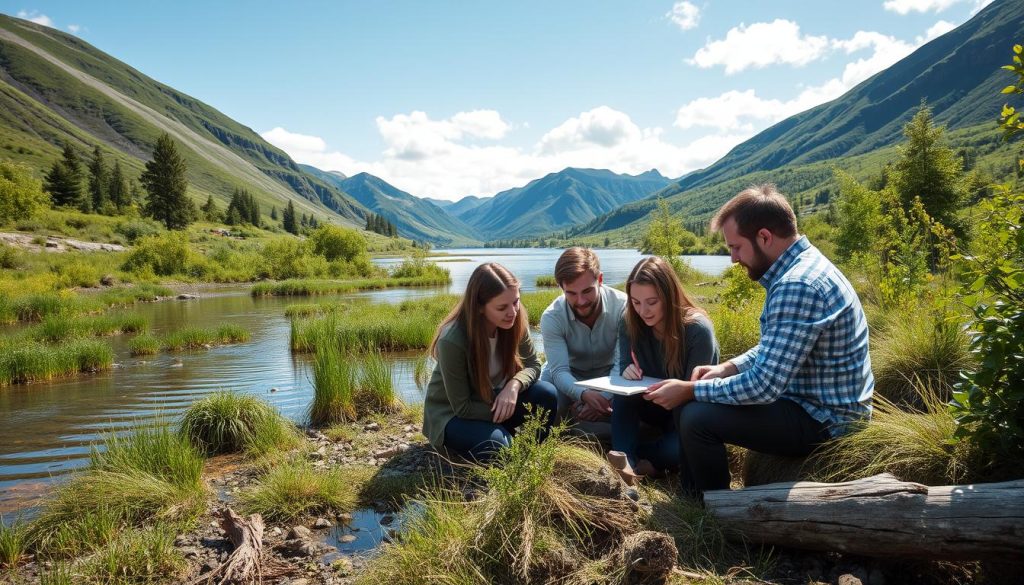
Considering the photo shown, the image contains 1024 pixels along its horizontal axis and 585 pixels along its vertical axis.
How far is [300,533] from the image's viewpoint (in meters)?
4.23

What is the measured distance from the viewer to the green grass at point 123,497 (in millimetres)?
4074

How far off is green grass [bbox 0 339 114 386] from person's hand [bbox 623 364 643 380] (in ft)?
42.4

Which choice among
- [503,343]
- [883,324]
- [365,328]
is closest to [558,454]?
[503,343]

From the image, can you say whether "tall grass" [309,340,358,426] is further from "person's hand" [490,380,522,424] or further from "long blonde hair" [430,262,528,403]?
"person's hand" [490,380,522,424]

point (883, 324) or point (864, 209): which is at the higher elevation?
point (864, 209)

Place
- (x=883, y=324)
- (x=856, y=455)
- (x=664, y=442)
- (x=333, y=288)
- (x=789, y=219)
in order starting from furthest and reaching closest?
(x=333, y=288)
(x=883, y=324)
(x=664, y=442)
(x=789, y=219)
(x=856, y=455)

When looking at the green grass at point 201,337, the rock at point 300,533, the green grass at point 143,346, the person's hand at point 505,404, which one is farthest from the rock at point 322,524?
the green grass at point 201,337

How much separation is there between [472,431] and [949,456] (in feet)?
11.3

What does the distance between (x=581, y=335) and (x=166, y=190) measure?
7867 cm

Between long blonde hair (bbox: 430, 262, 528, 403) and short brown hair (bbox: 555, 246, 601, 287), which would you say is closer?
long blonde hair (bbox: 430, 262, 528, 403)

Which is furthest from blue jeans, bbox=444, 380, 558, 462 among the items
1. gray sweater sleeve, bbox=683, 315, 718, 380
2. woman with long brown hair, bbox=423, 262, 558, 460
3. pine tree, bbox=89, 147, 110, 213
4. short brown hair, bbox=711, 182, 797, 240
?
pine tree, bbox=89, 147, 110, 213

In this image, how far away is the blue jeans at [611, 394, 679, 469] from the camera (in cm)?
446

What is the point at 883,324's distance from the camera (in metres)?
8.05

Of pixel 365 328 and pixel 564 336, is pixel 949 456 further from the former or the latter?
pixel 365 328
